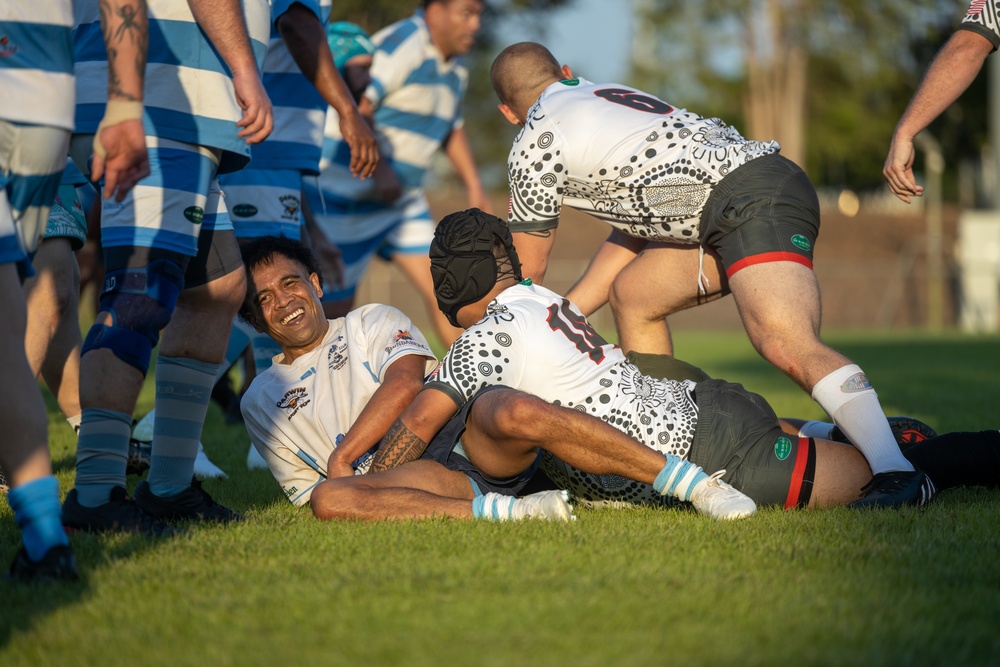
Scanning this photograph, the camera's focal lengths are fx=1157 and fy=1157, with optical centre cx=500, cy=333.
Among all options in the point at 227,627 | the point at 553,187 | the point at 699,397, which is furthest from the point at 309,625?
the point at 553,187

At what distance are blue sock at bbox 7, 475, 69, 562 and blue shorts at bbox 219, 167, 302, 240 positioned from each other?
10.2 ft

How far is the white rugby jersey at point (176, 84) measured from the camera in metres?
3.78

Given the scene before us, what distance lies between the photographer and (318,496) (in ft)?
13.4

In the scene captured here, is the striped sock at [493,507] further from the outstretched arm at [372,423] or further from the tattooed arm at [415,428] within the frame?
the outstretched arm at [372,423]

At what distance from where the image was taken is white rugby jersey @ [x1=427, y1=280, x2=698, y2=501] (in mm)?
3987

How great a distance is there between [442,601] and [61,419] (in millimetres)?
5465

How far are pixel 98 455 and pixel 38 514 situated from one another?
673mm

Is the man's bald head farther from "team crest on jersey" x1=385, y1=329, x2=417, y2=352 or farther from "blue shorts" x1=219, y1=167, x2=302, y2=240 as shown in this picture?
"blue shorts" x1=219, y1=167, x2=302, y2=240

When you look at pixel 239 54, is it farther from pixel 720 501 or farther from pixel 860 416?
pixel 860 416

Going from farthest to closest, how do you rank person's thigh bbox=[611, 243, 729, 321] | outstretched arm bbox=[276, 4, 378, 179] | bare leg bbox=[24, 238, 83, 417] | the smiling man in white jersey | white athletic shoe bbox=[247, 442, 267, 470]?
white athletic shoe bbox=[247, 442, 267, 470]
bare leg bbox=[24, 238, 83, 417]
outstretched arm bbox=[276, 4, 378, 179]
person's thigh bbox=[611, 243, 729, 321]
the smiling man in white jersey

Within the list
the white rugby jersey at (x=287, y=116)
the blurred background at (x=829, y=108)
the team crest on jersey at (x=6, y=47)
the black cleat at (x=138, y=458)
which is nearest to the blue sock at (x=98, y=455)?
the team crest on jersey at (x=6, y=47)

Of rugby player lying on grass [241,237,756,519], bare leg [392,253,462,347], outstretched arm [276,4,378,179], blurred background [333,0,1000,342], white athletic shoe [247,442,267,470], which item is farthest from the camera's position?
blurred background [333,0,1000,342]

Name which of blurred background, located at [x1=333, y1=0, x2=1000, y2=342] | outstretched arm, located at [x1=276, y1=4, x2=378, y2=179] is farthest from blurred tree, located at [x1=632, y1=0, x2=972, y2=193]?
outstretched arm, located at [x1=276, y1=4, x2=378, y2=179]

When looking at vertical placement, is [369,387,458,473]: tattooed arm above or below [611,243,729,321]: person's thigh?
below
